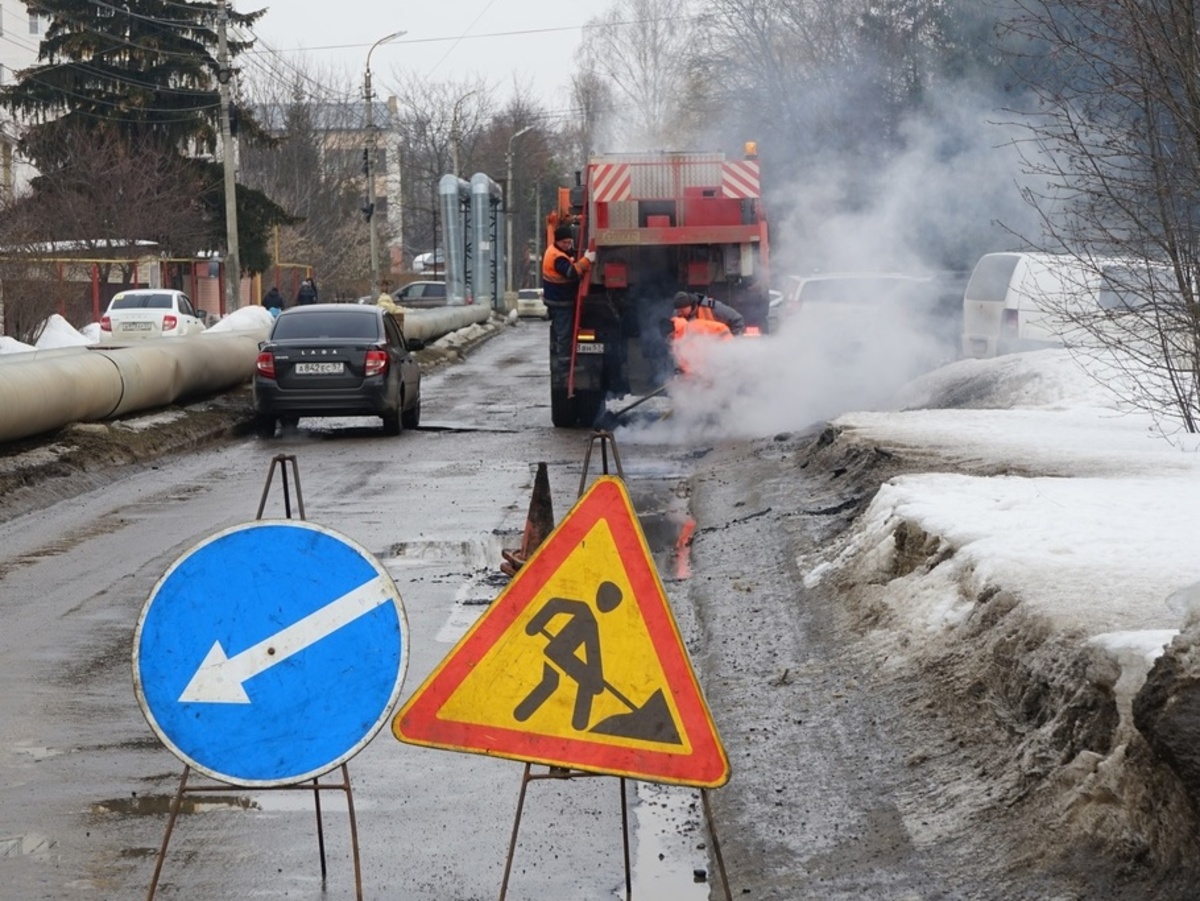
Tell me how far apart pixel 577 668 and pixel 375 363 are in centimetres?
1610

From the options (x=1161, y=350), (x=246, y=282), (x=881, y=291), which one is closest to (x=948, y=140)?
(x=881, y=291)

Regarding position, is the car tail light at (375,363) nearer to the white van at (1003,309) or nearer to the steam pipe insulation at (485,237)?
the white van at (1003,309)

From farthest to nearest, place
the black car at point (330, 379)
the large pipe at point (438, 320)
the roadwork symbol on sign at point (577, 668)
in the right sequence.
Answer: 1. the large pipe at point (438, 320)
2. the black car at point (330, 379)
3. the roadwork symbol on sign at point (577, 668)

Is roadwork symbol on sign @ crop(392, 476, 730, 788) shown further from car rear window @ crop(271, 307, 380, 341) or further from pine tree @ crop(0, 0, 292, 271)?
pine tree @ crop(0, 0, 292, 271)

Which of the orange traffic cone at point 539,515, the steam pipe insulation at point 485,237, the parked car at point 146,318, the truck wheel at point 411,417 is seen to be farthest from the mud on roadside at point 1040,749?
the steam pipe insulation at point 485,237

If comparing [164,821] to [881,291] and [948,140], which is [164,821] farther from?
[881,291]

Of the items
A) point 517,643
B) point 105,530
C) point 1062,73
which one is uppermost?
point 1062,73

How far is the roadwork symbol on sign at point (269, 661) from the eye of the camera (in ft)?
15.0

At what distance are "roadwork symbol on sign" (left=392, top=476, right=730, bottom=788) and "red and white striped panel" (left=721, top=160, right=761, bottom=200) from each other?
1515 centimetres

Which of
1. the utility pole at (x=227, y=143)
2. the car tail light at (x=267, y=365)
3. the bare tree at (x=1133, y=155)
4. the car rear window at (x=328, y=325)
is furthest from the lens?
the utility pole at (x=227, y=143)

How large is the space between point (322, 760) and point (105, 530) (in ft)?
29.0

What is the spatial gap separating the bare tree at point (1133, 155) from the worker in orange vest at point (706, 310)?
23.2 ft

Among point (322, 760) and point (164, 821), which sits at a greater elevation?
point (322, 760)

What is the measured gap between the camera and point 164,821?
592 centimetres
